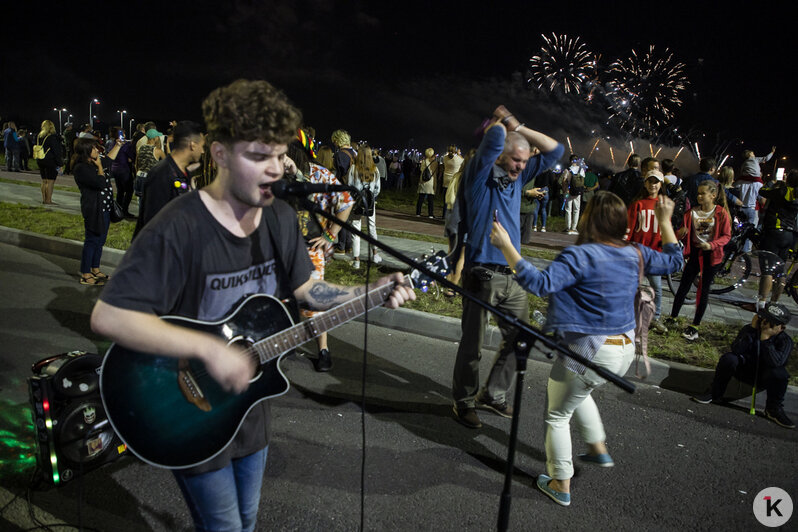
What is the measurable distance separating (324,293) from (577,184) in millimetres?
12526

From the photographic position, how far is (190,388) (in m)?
1.75

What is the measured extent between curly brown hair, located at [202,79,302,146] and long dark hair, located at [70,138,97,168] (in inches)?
243

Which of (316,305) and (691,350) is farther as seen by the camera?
(691,350)

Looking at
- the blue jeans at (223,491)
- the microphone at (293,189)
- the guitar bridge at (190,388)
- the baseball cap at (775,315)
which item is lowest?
the blue jeans at (223,491)

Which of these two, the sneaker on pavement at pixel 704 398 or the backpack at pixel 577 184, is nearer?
the sneaker on pavement at pixel 704 398

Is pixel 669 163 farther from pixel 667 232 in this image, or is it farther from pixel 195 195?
pixel 195 195

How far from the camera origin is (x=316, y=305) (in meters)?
2.15

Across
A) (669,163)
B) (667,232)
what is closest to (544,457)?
(667,232)

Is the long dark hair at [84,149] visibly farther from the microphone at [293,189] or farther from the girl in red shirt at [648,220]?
the girl in red shirt at [648,220]

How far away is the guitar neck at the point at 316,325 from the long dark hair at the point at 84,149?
623 centimetres

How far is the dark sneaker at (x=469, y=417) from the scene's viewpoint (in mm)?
4078

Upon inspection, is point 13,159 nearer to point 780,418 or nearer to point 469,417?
point 469,417

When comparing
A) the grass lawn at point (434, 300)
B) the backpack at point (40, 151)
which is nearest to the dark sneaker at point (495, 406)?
the grass lawn at point (434, 300)

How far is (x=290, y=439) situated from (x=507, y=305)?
192 cm
